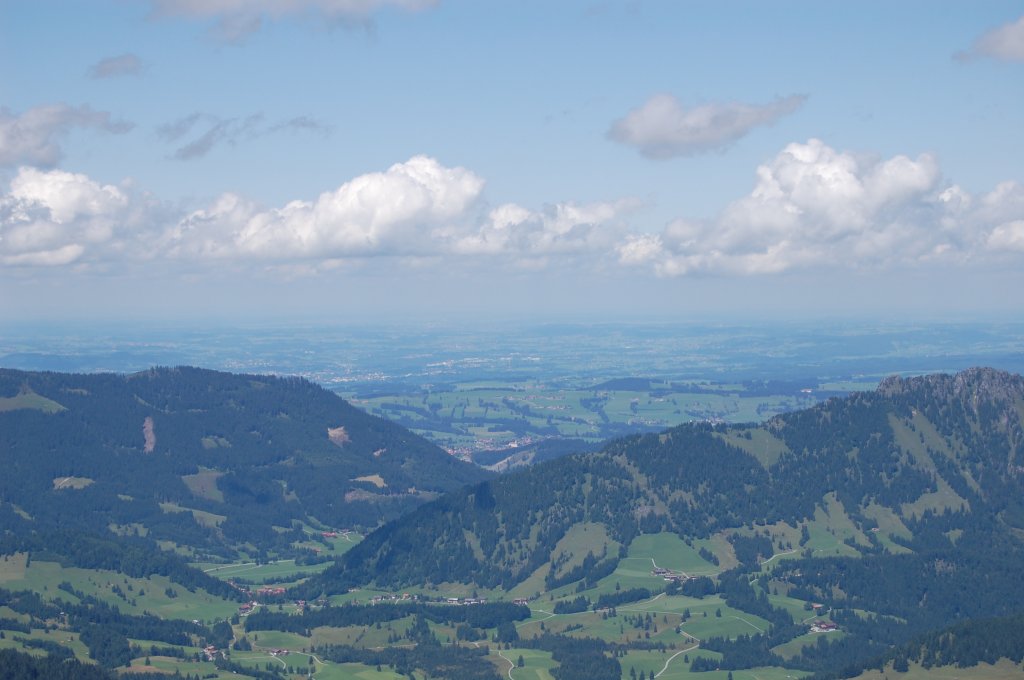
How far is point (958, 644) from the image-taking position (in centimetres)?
18700

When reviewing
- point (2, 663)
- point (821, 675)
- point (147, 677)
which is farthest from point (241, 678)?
point (821, 675)

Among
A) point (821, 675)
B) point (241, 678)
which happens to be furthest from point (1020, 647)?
point (241, 678)

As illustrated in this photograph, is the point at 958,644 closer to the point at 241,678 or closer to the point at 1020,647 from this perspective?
the point at 1020,647

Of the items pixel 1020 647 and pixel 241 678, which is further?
pixel 241 678

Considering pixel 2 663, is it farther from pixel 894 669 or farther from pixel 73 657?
pixel 894 669

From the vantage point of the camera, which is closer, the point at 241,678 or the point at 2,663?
the point at 2,663

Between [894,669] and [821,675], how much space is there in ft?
38.7

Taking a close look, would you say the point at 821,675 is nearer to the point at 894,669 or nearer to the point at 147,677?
the point at 894,669

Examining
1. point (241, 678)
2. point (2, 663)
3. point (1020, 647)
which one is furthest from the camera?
point (241, 678)

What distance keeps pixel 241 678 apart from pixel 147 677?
508 inches

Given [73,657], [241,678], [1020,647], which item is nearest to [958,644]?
[1020,647]

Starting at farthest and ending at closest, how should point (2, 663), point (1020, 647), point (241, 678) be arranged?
point (241, 678)
point (1020, 647)
point (2, 663)

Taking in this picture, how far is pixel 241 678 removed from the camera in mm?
199375

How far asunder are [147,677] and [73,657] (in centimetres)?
976
